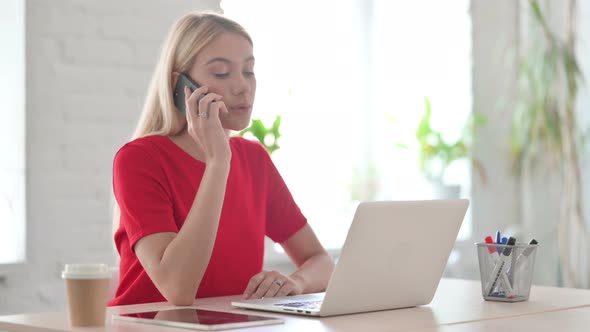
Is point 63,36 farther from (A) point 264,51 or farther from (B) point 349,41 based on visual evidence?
(B) point 349,41

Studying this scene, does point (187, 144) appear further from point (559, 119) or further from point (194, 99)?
point (559, 119)

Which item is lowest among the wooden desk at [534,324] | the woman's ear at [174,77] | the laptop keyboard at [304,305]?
the wooden desk at [534,324]

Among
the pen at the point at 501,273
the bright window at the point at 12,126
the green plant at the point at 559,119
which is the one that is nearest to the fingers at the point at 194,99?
the pen at the point at 501,273

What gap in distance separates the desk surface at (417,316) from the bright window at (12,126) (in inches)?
46.1

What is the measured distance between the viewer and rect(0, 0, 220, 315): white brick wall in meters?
2.79

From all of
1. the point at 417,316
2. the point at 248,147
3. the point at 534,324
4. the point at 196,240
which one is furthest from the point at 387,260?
the point at 248,147

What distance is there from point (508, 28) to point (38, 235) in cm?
272

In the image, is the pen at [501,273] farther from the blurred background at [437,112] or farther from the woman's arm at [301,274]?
the blurred background at [437,112]

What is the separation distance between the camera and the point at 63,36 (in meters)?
2.86

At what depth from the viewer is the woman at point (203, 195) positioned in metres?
1.78

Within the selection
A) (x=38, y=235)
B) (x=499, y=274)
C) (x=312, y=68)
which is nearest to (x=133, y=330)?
(x=499, y=274)

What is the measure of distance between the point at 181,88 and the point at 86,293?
2.54 feet

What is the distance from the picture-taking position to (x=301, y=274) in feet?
6.55

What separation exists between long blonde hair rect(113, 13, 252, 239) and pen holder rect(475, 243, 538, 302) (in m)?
0.78
